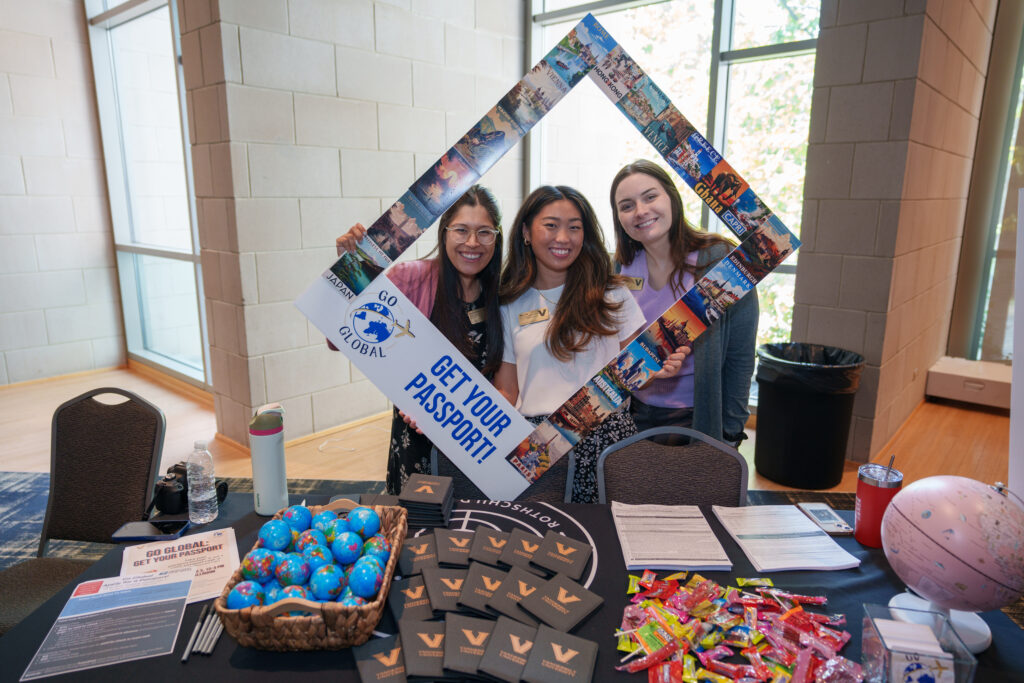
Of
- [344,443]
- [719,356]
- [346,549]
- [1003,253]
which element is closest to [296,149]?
[344,443]

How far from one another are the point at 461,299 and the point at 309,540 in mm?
1003

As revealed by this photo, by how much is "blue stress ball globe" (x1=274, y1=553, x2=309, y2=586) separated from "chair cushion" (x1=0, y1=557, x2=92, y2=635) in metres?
0.91

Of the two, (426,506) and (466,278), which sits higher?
(466,278)

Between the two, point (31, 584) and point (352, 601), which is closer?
point (352, 601)

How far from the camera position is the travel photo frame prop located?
70.6 inches

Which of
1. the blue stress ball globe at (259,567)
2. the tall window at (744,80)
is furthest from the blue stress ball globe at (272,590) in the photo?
the tall window at (744,80)

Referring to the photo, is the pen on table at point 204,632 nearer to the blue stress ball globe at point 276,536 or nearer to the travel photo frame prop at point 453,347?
the blue stress ball globe at point 276,536

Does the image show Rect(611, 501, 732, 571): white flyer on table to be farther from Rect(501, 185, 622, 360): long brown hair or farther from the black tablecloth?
Rect(501, 185, 622, 360): long brown hair

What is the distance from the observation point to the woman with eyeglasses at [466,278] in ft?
6.40

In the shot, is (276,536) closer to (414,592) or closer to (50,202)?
(414,592)

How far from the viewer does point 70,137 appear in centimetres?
468

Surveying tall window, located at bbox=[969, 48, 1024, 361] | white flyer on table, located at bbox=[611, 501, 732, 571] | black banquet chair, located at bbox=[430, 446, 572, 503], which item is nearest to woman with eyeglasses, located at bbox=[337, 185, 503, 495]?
black banquet chair, located at bbox=[430, 446, 572, 503]

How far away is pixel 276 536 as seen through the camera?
120 cm

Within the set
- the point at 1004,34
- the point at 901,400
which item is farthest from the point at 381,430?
the point at 1004,34
